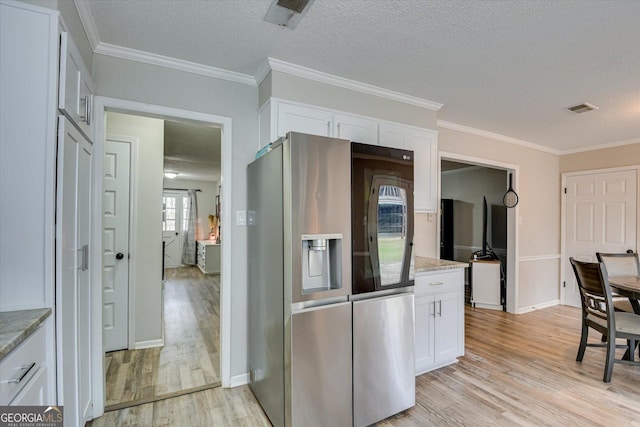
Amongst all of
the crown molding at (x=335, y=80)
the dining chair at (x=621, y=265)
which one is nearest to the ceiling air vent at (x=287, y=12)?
the crown molding at (x=335, y=80)

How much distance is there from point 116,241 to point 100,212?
1.13m

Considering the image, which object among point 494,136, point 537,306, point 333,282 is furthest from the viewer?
point 537,306

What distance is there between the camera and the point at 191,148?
507 centimetres

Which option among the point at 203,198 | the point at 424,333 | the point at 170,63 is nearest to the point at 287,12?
the point at 170,63

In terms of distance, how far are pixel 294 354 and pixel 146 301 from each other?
224 cm

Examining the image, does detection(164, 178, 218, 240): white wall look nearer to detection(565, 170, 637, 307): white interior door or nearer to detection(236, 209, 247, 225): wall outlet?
detection(236, 209, 247, 225): wall outlet

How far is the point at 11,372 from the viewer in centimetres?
97

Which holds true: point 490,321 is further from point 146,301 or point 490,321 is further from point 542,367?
point 146,301

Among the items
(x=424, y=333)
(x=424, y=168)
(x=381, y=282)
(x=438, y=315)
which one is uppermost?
(x=424, y=168)

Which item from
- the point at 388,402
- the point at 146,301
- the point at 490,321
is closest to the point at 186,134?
the point at 146,301

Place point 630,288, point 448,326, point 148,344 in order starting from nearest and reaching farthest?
1. point 630,288
2. point 448,326
3. point 148,344

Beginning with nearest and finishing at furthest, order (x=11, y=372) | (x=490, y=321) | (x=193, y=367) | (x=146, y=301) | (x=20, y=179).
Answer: (x=11, y=372), (x=20, y=179), (x=193, y=367), (x=146, y=301), (x=490, y=321)

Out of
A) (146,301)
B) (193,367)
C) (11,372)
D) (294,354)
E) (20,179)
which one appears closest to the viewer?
(11,372)

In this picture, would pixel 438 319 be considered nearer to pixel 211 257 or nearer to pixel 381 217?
Result: pixel 381 217
